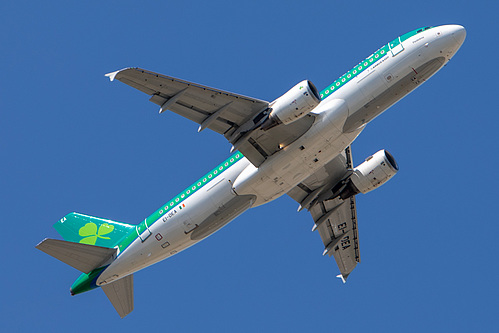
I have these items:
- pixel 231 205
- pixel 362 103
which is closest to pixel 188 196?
pixel 231 205

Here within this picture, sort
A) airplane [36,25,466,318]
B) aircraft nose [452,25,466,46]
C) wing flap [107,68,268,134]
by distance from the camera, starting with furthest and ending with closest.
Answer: aircraft nose [452,25,466,46] < airplane [36,25,466,318] < wing flap [107,68,268,134]

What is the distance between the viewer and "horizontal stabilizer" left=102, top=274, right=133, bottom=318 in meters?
48.3

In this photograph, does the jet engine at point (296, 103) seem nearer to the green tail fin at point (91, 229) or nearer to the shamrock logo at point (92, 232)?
the green tail fin at point (91, 229)

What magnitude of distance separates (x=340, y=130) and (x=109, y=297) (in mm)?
18870

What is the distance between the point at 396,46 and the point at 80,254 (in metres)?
22.8

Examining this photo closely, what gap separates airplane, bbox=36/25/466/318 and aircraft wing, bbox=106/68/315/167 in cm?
6

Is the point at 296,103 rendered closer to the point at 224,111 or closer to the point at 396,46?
the point at 224,111

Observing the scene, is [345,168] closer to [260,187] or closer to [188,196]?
[260,187]

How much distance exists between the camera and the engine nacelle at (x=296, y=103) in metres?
39.9

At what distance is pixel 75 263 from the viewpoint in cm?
4628

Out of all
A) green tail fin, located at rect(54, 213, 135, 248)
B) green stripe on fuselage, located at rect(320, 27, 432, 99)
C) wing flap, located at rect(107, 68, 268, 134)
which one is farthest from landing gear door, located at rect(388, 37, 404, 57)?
green tail fin, located at rect(54, 213, 135, 248)

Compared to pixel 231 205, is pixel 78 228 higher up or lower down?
higher up

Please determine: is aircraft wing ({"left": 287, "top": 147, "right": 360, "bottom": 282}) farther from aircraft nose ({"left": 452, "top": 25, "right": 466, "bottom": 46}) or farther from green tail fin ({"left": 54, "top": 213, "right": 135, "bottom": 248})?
green tail fin ({"left": 54, "top": 213, "right": 135, "bottom": 248})

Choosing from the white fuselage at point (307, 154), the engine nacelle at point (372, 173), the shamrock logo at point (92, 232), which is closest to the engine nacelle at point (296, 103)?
the white fuselage at point (307, 154)
